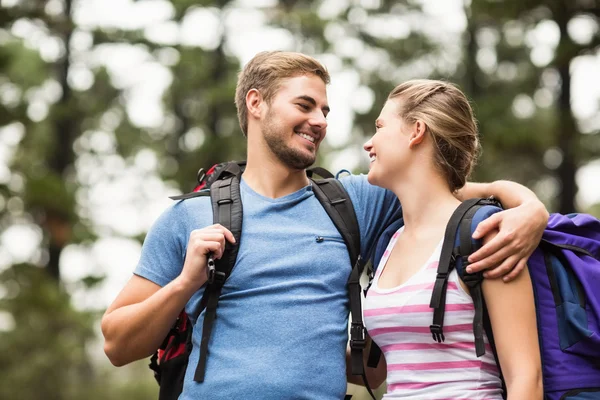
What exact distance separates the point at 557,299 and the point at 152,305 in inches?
64.0

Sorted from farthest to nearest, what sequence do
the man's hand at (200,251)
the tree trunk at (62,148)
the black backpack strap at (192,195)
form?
the tree trunk at (62,148) < the black backpack strap at (192,195) < the man's hand at (200,251)

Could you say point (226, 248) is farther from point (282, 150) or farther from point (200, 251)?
point (282, 150)

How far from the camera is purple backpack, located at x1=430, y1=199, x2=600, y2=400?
282 cm

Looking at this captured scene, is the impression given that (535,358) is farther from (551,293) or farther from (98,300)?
(98,300)

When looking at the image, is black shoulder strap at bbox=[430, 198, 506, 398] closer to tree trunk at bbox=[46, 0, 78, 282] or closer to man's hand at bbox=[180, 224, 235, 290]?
man's hand at bbox=[180, 224, 235, 290]

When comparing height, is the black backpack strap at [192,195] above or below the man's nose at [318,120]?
below

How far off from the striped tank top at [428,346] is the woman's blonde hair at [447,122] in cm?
43

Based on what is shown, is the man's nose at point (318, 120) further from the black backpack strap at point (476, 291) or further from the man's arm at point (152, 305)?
the black backpack strap at point (476, 291)

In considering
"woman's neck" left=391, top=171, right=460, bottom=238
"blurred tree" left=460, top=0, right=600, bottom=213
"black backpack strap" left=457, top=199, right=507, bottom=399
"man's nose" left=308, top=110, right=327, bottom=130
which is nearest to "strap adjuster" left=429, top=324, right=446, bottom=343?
"black backpack strap" left=457, top=199, right=507, bottom=399

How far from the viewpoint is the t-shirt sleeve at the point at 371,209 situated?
3.61m

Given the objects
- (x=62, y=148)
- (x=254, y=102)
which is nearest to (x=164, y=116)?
(x=62, y=148)

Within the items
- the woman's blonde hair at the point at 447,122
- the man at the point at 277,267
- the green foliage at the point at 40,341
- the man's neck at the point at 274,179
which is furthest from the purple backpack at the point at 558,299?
the green foliage at the point at 40,341

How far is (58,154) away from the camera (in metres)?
16.5

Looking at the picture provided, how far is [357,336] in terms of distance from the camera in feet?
10.9
